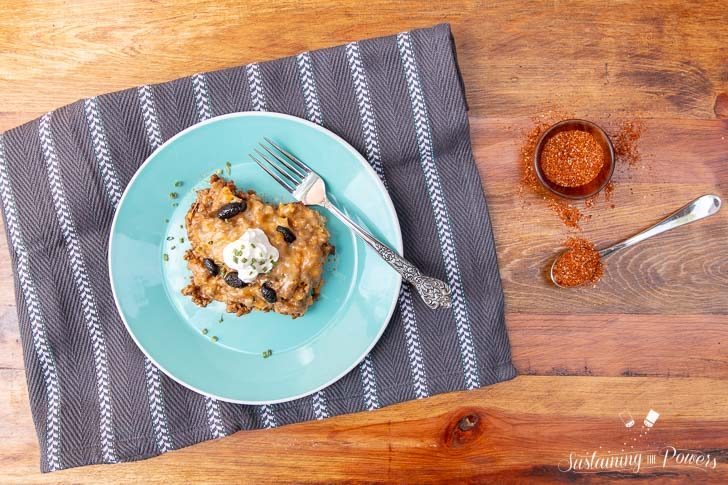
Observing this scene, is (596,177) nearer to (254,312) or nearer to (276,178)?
(276,178)

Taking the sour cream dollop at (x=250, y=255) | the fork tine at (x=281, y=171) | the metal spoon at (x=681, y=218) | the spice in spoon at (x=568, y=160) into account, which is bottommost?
the metal spoon at (x=681, y=218)

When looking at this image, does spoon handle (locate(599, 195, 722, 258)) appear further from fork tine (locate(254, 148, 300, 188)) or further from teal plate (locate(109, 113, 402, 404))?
fork tine (locate(254, 148, 300, 188))

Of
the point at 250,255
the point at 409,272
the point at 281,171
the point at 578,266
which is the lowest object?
the point at 578,266

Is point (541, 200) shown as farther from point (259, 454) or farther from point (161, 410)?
point (161, 410)

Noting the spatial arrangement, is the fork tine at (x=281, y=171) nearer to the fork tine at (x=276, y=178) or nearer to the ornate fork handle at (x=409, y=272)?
the fork tine at (x=276, y=178)

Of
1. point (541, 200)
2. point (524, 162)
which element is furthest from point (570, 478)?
point (524, 162)

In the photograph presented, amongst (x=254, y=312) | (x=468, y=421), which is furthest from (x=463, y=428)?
(x=254, y=312)

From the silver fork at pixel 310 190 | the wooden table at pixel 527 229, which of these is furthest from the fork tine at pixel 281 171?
the wooden table at pixel 527 229
